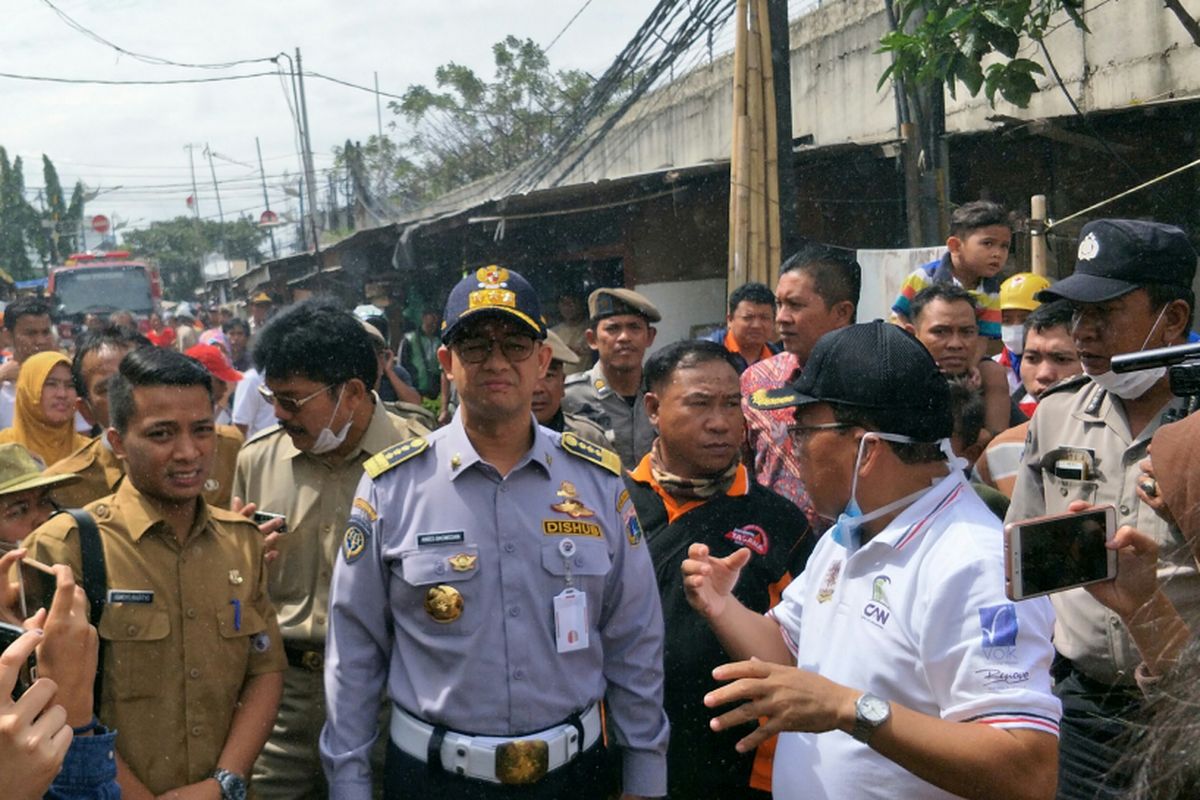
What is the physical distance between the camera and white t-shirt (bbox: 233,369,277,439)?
6.28 meters

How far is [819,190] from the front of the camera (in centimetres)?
1059

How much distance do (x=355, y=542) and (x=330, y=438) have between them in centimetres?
84

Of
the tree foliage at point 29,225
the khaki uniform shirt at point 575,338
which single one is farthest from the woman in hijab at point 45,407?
the tree foliage at point 29,225

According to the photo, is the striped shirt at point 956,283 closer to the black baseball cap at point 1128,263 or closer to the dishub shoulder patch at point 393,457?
the black baseball cap at point 1128,263

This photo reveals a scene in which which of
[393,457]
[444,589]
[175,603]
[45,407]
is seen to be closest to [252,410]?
[45,407]

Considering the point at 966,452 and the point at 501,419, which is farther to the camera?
the point at 966,452

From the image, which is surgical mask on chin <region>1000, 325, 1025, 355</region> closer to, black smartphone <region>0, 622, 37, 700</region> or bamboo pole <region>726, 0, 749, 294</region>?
Answer: bamboo pole <region>726, 0, 749, 294</region>

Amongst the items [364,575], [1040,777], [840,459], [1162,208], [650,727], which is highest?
[1162,208]

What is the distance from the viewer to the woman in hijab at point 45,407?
Result: 16.6 feet

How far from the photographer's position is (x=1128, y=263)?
3.23 m

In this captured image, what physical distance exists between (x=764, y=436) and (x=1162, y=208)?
5719mm

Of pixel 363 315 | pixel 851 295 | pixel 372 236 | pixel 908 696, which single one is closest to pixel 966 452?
pixel 851 295

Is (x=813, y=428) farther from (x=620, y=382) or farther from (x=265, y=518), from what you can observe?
(x=620, y=382)

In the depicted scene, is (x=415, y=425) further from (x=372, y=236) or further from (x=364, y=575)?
(x=372, y=236)
